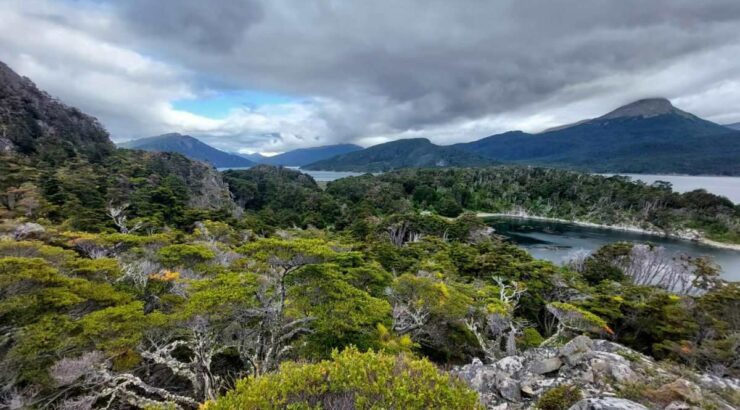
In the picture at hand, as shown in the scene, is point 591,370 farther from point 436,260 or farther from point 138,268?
point 436,260

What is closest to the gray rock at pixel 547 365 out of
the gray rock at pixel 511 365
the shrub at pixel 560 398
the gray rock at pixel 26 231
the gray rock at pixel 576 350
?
the gray rock at pixel 576 350

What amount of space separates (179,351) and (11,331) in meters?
4.40

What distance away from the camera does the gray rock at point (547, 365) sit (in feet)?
29.3

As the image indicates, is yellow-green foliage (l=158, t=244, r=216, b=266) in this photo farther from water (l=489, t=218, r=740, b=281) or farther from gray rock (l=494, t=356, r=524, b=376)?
water (l=489, t=218, r=740, b=281)

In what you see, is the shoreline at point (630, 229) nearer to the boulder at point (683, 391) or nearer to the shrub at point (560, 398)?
the shrub at point (560, 398)

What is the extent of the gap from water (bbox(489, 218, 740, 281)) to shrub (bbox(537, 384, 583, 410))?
4407cm

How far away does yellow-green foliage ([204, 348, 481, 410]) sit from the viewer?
4.71 meters

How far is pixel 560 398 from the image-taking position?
289 inches

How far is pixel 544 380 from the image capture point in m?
8.62

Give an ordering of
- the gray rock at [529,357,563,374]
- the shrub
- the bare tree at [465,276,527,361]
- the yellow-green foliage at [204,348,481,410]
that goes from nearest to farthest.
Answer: the yellow-green foliage at [204,348,481,410] < the shrub < the gray rock at [529,357,563,374] < the bare tree at [465,276,527,361]

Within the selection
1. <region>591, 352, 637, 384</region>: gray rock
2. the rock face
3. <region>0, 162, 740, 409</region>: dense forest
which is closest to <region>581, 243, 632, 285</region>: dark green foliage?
<region>0, 162, 740, 409</region>: dense forest

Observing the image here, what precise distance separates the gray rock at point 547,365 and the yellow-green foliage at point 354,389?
202 inches

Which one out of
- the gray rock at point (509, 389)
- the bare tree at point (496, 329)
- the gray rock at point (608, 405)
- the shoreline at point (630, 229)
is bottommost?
the shoreline at point (630, 229)

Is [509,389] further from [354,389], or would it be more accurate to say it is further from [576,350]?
[354,389]
